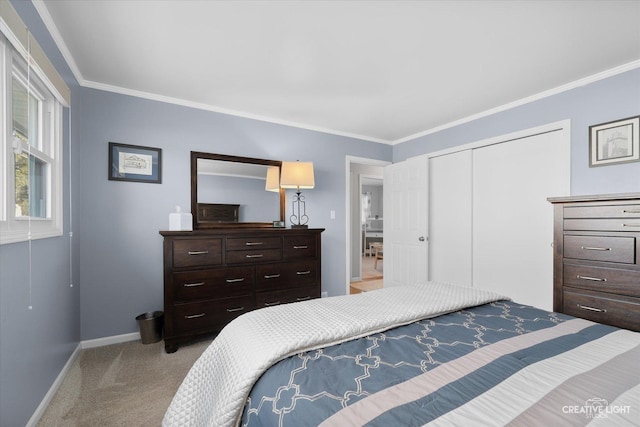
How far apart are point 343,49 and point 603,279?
2.40m

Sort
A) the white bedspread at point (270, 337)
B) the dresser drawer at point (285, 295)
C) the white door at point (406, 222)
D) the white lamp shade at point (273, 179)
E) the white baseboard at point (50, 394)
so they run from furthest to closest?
the white door at point (406, 222) < the white lamp shade at point (273, 179) < the dresser drawer at point (285, 295) < the white baseboard at point (50, 394) < the white bedspread at point (270, 337)

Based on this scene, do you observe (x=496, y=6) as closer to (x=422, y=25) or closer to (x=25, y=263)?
(x=422, y=25)

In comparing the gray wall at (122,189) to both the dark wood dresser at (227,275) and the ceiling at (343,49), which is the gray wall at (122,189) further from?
the dark wood dresser at (227,275)

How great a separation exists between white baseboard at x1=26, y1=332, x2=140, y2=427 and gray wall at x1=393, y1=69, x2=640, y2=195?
419cm

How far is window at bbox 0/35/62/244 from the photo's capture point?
1305mm

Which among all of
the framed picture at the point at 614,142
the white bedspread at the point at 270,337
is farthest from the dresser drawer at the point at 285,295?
the framed picture at the point at 614,142

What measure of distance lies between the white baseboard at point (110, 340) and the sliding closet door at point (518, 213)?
146 inches

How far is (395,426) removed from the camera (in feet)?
2.20

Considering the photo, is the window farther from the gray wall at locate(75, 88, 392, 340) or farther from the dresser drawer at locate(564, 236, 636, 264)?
the dresser drawer at locate(564, 236, 636, 264)

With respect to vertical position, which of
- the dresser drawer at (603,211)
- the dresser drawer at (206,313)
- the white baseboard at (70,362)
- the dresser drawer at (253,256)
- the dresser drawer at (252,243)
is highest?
the dresser drawer at (603,211)

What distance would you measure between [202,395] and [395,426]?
0.87 m

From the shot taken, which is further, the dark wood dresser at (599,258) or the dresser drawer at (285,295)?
the dresser drawer at (285,295)

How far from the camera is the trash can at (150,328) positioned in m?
2.59

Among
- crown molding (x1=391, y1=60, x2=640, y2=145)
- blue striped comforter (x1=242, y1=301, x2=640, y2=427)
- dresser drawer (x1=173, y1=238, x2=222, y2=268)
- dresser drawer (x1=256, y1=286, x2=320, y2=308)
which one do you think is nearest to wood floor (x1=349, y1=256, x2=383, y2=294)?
dresser drawer (x1=256, y1=286, x2=320, y2=308)
